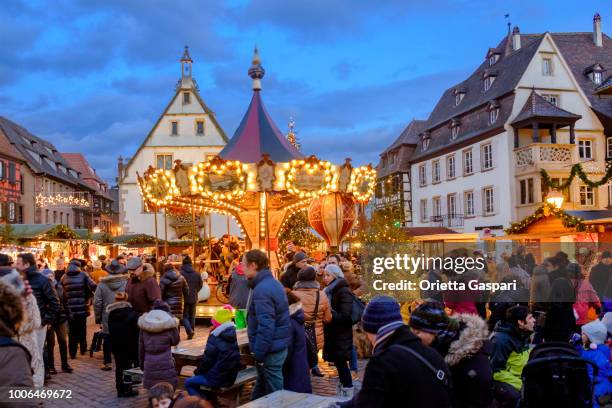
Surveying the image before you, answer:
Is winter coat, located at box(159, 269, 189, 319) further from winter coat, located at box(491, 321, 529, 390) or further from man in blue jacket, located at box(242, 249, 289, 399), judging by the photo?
winter coat, located at box(491, 321, 529, 390)

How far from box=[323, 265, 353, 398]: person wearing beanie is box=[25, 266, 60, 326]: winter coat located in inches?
138

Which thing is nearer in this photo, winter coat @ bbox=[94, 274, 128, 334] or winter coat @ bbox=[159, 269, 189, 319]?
winter coat @ bbox=[94, 274, 128, 334]

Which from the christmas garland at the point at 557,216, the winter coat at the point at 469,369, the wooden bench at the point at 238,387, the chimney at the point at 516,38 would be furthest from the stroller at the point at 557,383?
the chimney at the point at 516,38

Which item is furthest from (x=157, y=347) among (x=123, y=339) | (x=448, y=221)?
(x=448, y=221)

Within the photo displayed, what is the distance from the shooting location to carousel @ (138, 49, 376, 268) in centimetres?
1310

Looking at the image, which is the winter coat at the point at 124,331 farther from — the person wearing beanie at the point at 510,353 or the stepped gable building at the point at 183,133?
the stepped gable building at the point at 183,133

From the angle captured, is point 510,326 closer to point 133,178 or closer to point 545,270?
point 545,270

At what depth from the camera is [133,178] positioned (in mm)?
37312

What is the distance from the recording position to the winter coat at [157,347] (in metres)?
6.31

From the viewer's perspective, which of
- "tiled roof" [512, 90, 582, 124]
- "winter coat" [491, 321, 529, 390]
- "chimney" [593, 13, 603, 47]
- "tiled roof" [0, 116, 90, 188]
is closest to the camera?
"winter coat" [491, 321, 529, 390]

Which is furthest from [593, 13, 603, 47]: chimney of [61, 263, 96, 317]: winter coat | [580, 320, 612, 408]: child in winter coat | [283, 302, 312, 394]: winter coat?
[283, 302, 312, 394]: winter coat

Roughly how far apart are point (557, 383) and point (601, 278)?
5.88m

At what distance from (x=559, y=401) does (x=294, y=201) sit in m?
12.7

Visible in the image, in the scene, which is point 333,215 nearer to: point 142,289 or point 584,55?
point 142,289
